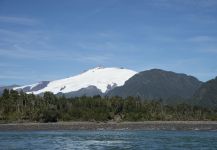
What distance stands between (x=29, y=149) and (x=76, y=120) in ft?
428

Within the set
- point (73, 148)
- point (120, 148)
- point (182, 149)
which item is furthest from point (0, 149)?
point (182, 149)

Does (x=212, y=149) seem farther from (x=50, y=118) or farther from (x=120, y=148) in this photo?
(x=50, y=118)

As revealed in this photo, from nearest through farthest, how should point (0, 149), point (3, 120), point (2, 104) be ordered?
point (0, 149) → point (3, 120) → point (2, 104)

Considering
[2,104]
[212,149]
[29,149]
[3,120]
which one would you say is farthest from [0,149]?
[2,104]

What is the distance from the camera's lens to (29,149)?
63.6 m

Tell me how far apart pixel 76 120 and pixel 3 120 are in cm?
2964

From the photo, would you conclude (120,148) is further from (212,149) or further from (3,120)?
(3,120)

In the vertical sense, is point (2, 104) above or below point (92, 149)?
above

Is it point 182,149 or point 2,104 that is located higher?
point 2,104

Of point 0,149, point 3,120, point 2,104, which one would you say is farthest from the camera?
point 2,104

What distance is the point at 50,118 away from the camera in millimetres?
187125

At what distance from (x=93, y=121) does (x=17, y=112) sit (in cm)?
3107

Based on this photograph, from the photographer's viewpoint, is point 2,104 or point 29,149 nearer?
point 29,149

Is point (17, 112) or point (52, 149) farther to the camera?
point (17, 112)
